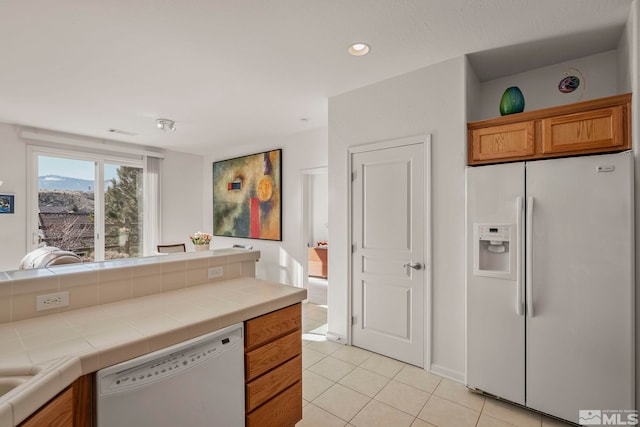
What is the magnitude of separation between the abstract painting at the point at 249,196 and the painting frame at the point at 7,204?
2870 mm

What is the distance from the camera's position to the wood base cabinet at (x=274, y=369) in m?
1.58

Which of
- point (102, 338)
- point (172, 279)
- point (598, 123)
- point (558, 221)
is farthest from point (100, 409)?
point (598, 123)

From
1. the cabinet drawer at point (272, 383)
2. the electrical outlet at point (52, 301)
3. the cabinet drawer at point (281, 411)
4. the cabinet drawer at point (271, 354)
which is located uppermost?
the electrical outlet at point (52, 301)

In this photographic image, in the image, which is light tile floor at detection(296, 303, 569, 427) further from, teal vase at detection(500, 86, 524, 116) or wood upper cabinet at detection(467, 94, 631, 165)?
teal vase at detection(500, 86, 524, 116)

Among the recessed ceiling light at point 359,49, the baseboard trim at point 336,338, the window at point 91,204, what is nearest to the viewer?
the recessed ceiling light at point 359,49

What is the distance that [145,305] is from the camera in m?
1.60

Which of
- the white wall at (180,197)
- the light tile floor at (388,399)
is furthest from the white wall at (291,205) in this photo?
the light tile floor at (388,399)

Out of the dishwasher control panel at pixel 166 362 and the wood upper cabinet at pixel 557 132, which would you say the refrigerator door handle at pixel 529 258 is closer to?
the wood upper cabinet at pixel 557 132

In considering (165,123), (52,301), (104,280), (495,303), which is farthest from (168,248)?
(495,303)

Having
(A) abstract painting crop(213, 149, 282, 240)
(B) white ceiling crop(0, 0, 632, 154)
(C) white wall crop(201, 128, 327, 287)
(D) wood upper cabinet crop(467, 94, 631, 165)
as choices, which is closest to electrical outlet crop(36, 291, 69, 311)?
(B) white ceiling crop(0, 0, 632, 154)

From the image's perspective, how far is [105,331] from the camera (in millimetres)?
1251

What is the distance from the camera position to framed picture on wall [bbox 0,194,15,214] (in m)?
4.15

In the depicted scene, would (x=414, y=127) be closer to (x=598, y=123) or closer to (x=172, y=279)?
(x=598, y=123)

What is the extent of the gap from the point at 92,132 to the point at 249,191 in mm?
2483
